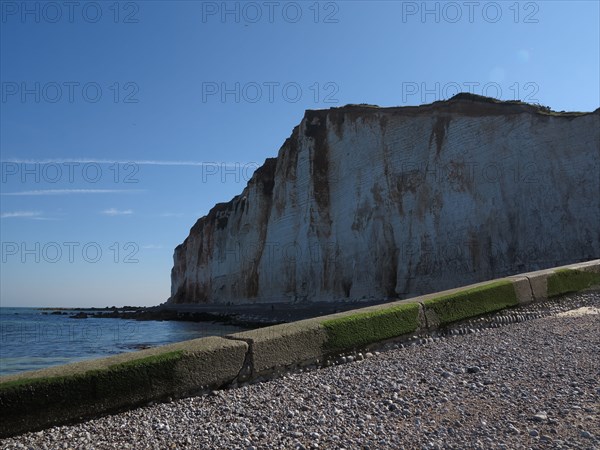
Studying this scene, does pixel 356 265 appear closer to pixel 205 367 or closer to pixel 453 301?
pixel 453 301

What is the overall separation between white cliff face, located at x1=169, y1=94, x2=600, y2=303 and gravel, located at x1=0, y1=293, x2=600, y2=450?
18109 mm

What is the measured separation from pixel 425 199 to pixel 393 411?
24.9m

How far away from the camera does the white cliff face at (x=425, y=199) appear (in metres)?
23.5

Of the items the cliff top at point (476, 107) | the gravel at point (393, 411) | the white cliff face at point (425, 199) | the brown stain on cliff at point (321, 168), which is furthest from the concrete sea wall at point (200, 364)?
the brown stain on cliff at point (321, 168)

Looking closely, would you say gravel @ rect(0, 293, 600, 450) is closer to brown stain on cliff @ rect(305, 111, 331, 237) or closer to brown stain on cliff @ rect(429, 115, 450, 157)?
brown stain on cliff @ rect(429, 115, 450, 157)

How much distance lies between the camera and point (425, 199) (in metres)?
28.7

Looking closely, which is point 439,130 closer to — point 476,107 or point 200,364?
point 476,107

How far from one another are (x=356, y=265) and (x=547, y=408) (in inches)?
1085

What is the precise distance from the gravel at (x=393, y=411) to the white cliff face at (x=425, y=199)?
18.1 meters

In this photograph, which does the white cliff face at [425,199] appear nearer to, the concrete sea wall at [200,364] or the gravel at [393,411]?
the concrete sea wall at [200,364]

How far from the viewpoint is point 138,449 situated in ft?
14.3

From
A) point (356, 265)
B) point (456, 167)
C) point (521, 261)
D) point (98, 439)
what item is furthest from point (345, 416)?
point (356, 265)

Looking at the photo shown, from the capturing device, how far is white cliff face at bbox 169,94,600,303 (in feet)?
77.2

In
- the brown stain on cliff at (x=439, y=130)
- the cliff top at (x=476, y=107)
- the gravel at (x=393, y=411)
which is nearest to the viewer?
the gravel at (x=393, y=411)
